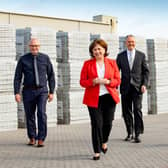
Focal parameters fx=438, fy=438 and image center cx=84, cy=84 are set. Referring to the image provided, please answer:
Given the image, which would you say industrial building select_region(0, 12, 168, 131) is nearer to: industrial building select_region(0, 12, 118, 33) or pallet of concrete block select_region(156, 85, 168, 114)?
pallet of concrete block select_region(156, 85, 168, 114)

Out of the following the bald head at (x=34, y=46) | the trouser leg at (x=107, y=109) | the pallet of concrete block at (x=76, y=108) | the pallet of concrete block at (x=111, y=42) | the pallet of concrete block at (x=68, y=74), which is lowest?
the pallet of concrete block at (x=76, y=108)

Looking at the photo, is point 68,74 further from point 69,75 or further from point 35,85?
point 35,85

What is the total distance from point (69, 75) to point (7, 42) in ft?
6.12

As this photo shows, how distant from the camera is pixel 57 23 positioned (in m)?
41.6

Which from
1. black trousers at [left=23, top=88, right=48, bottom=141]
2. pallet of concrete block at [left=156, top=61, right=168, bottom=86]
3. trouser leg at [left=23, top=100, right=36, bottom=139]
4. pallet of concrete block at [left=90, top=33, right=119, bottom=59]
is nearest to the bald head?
black trousers at [left=23, top=88, right=48, bottom=141]

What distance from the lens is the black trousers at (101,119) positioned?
19.4 ft

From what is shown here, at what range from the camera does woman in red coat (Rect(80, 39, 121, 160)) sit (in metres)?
5.89

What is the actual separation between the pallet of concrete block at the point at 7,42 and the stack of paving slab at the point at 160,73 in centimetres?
480

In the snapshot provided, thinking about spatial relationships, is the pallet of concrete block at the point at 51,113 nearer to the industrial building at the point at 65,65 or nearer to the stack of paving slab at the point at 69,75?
the industrial building at the point at 65,65

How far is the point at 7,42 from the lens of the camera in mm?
9164

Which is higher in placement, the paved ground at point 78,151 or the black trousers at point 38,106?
the black trousers at point 38,106

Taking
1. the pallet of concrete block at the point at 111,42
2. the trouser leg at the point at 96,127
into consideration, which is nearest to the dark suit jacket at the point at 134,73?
the trouser leg at the point at 96,127

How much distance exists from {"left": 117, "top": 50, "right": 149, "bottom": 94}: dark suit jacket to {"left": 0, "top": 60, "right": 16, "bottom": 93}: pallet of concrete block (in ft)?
8.76

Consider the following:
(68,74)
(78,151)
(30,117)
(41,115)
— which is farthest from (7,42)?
(78,151)
